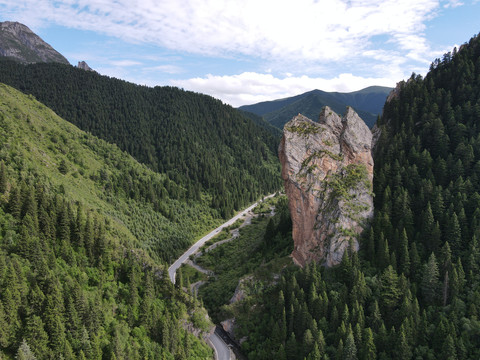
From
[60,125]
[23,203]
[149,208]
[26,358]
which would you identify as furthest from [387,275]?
[60,125]

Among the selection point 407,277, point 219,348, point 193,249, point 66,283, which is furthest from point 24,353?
→ point 193,249

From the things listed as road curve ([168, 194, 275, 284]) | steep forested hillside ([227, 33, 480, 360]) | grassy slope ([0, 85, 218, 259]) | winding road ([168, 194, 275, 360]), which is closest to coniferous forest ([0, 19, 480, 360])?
steep forested hillside ([227, 33, 480, 360])

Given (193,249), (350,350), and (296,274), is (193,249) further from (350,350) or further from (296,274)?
(350,350)

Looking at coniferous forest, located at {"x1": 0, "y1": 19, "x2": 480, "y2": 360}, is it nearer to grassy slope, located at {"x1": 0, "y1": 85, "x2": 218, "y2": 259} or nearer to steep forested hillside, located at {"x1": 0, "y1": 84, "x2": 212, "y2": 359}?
steep forested hillside, located at {"x1": 0, "y1": 84, "x2": 212, "y2": 359}

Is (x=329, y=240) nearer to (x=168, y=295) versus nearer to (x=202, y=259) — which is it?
(x=168, y=295)

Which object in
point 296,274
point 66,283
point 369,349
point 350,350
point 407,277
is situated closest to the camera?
point 66,283
